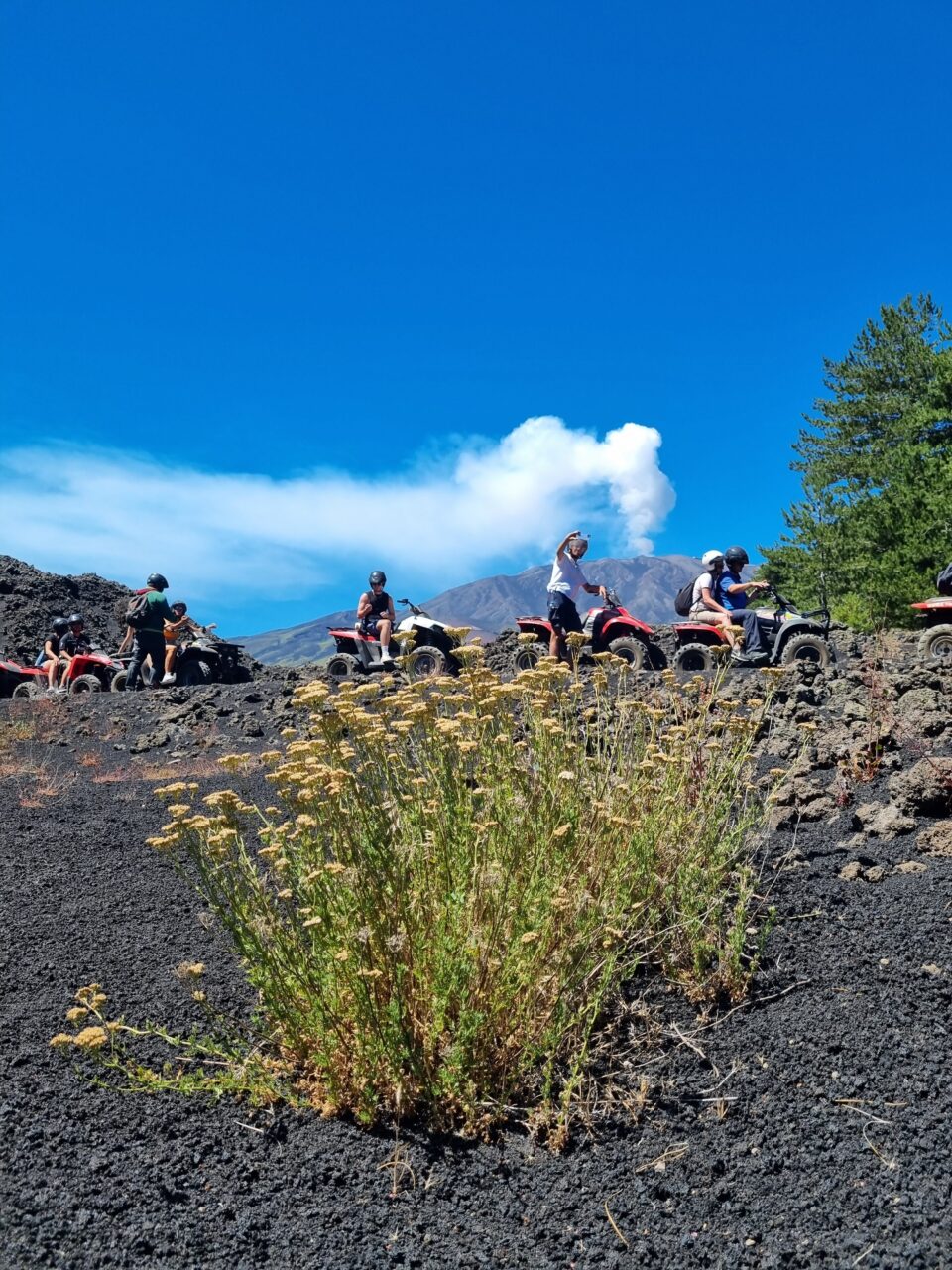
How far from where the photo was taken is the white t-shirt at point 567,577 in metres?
10.0

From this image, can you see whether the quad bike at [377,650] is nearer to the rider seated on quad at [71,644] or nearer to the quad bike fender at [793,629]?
the quad bike fender at [793,629]

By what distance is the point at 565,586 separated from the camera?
10195 millimetres

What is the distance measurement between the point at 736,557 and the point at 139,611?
9257mm

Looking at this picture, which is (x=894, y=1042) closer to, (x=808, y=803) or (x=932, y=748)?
(x=808, y=803)

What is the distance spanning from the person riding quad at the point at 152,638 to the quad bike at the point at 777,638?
324 inches

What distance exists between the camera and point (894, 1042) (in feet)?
8.76

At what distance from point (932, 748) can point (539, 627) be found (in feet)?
26.1

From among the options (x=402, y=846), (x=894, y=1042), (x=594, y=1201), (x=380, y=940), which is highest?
(x=402, y=846)

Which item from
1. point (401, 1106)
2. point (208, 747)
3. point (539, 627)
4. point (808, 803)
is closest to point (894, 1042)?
point (401, 1106)

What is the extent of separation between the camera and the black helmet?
10.8 metres

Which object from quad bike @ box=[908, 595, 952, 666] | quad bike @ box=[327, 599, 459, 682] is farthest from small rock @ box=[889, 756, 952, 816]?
quad bike @ box=[327, 599, 459, 682]

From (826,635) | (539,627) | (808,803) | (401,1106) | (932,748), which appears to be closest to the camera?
(401,1106)

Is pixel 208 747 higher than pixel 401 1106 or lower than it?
higher

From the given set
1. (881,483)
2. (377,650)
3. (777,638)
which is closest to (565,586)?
(777,638)
